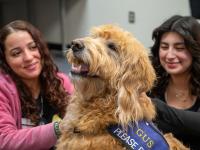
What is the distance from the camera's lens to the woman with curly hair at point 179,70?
207 cm

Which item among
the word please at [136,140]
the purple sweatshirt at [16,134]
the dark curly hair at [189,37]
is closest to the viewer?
the word please at [136,140]

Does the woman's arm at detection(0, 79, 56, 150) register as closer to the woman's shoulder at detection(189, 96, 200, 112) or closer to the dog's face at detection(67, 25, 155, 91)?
the dog's face at detection(67, 25, 155, 91)

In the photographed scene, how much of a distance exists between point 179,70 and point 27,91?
2.86ft

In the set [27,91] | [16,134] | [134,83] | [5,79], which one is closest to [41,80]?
[27,91]

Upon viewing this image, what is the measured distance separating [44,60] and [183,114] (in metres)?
0.83

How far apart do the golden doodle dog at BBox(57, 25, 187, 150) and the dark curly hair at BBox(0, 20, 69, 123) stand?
14.3 inches

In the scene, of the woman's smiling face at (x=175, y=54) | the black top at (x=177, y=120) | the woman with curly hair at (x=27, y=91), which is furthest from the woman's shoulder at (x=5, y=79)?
the woman's smiling face at (x=175, y=54)

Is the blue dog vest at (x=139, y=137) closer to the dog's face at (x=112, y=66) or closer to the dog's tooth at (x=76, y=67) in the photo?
the dog's face at (x=112, y=66)

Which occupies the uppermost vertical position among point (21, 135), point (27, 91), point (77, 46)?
point (77, 46)

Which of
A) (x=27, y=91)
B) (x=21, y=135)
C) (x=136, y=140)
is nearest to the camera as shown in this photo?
(x=136, y=140)

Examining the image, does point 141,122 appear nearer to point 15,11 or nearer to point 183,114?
point 183,114

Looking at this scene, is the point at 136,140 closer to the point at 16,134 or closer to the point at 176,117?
the point at 176,117

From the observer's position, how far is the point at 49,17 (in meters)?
6.63

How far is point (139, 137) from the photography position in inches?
65.5
